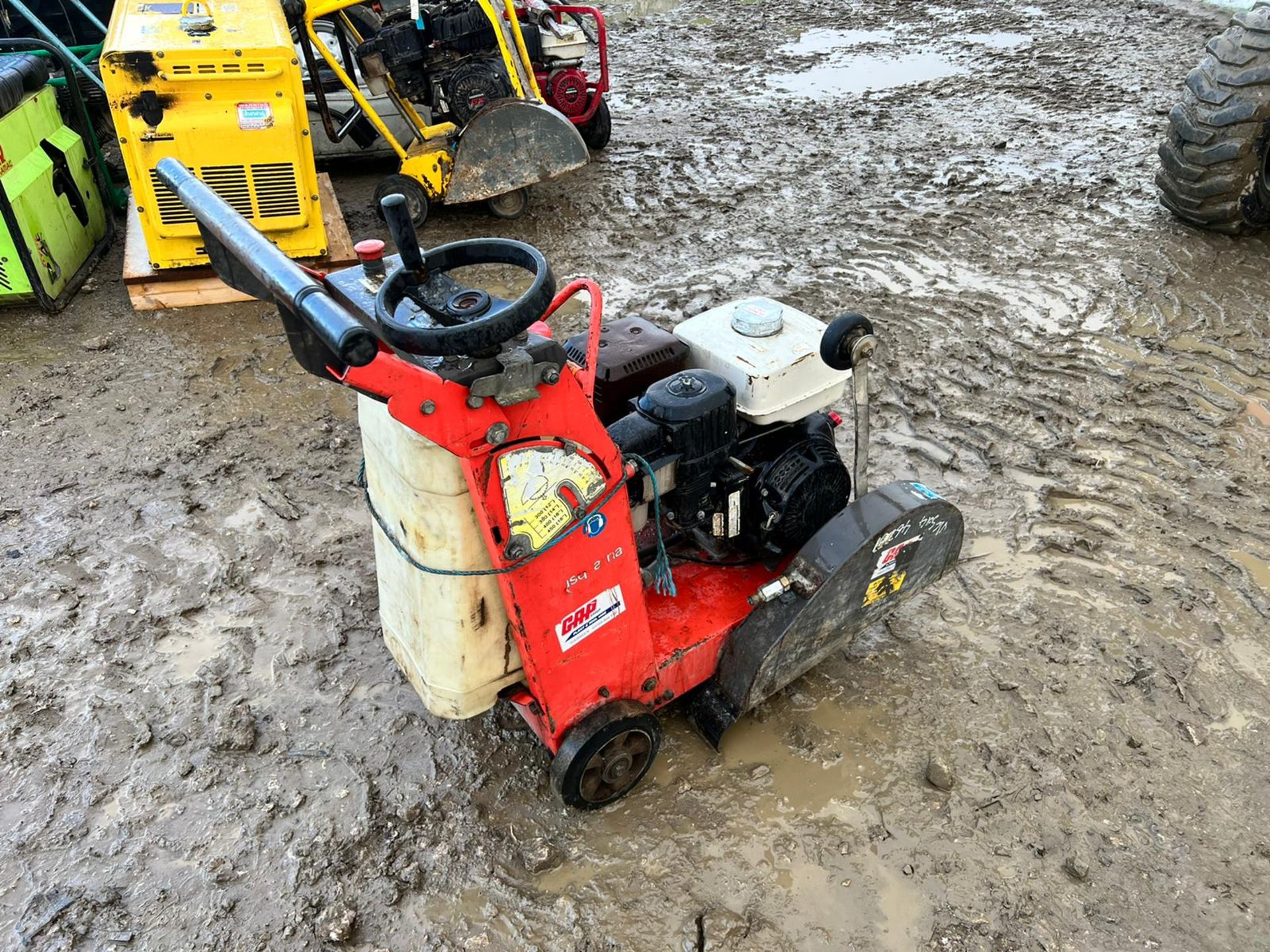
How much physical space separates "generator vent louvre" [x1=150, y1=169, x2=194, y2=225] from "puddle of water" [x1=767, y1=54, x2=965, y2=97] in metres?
5.38

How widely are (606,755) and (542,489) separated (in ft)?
2.74

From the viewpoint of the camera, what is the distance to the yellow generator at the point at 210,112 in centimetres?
455

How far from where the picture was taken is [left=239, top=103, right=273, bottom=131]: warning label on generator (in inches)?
187

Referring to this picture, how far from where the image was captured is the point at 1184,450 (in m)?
3.71

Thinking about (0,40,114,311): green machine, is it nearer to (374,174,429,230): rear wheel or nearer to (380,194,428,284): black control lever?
(374,174,429,230): rear wheel

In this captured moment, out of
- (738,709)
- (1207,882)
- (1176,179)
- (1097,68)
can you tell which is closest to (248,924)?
(738,709)

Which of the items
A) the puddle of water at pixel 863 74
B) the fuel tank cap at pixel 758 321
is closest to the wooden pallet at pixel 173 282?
the fuel tank cap at pixel 758 321

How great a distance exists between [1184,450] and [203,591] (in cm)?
381

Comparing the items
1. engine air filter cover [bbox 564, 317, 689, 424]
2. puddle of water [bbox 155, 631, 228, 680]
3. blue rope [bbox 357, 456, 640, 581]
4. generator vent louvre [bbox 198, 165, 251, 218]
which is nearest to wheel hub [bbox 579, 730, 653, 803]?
blue rope [bbox 357, 456, 640, 581]

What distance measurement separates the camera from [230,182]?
488 cm

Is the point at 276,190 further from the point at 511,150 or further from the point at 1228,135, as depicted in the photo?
the point at 1228,135

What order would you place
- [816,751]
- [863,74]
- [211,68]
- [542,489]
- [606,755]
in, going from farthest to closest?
[863,74], [211,68], [816,751], [606,755], [542,489]

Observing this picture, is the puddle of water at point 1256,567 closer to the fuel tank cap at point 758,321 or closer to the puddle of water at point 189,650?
the fuel tank cap at point 758,321

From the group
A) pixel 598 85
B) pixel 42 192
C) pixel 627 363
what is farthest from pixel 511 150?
pixel 627 363
